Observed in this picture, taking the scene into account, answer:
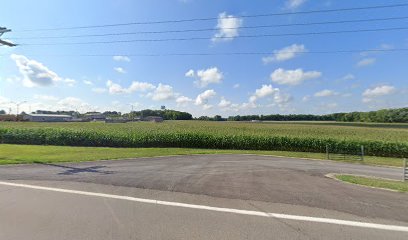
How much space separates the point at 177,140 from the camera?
30422 mm

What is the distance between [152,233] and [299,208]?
3594 mm

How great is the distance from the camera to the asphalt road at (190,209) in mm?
4863

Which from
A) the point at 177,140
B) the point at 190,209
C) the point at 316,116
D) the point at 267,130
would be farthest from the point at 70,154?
the point at 316,116

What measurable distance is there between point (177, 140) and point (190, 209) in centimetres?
2430

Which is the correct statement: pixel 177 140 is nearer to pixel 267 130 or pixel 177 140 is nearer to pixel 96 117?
pixel 267 130

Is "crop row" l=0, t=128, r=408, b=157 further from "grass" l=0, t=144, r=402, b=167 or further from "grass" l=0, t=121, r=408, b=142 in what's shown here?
"grass" l=0, t=144, r=402, b=167

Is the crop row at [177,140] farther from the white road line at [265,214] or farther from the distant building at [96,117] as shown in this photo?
the distant building at [96,117]

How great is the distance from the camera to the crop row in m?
29.2

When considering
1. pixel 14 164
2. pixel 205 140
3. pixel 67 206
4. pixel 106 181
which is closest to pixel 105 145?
pixel 205 140

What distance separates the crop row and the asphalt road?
780 inches

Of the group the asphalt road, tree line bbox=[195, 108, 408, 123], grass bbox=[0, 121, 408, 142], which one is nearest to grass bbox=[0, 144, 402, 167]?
the asphalt road

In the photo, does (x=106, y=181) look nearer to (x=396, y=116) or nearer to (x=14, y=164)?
(x=14, y=164)

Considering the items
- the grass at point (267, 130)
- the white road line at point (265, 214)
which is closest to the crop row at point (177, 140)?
the grass at point (267, 130)

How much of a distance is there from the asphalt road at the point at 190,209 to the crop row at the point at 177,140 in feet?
65.0
